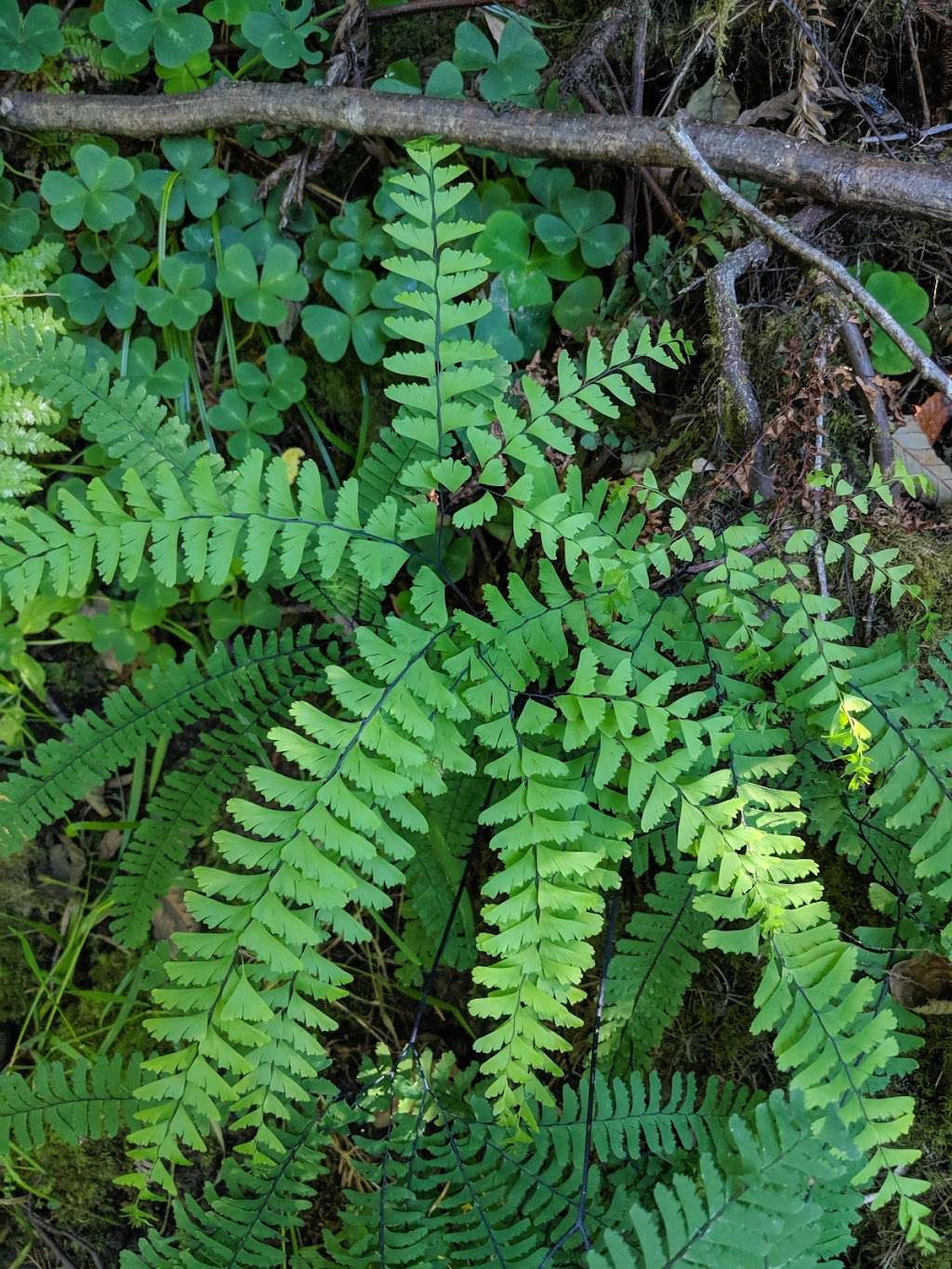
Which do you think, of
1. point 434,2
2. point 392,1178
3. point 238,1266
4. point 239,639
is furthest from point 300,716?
point 434,2

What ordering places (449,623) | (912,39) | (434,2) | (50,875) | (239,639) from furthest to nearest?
(50,875), (434,2), (239,639), (912,39), (449,623)

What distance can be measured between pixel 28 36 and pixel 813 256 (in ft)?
7.99

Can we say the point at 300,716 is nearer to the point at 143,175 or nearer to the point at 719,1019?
the point at 719,1019

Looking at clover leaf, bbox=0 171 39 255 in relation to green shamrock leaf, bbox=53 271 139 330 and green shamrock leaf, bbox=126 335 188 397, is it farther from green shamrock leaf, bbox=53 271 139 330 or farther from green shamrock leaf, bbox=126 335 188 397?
green shamrock leaf, bbox=126 335 188 397

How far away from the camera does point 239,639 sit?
2.60m

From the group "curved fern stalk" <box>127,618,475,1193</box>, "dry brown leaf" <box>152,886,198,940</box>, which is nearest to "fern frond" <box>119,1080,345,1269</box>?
"curved fern stalk" <box>127,618,475,1193</box>

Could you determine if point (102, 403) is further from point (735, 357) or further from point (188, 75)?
point (735, 357)

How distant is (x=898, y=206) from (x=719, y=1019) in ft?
7.05

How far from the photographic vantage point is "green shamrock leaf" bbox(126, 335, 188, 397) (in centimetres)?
296

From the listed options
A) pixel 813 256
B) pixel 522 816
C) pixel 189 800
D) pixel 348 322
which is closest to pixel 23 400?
pixel 348 322

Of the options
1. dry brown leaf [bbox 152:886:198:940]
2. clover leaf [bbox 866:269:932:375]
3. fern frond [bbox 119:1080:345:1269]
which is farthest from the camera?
dry brown leaf [bbox 152:886:198:940]

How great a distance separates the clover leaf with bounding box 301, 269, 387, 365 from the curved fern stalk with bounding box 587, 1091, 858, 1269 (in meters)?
2.27

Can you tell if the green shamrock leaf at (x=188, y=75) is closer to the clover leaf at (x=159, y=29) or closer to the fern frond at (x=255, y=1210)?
the clover leaf at (x=159, y=29)

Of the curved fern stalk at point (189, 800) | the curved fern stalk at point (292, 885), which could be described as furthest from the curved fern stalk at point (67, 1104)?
the curved fern stalk at point (292, 885)
